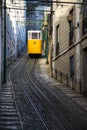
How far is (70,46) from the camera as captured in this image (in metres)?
25.2


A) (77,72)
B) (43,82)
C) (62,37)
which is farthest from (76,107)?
(62,37)

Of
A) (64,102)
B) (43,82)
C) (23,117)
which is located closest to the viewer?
(23,117)

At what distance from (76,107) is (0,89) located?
20.5ft

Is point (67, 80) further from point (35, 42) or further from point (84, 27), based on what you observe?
point (35, 42)

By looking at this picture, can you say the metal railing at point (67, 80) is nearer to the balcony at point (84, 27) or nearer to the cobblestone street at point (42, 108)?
the cobblestone street at point (42, 108)

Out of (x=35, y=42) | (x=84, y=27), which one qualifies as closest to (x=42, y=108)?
(x=84, y=27)

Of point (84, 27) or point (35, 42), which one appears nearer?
point (84, 27)

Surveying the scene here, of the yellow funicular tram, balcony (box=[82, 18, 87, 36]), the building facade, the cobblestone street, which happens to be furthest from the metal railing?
the yellow funicular tram

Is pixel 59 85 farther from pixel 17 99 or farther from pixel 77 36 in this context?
pixel 17 99

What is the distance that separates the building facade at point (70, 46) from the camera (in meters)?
22.2

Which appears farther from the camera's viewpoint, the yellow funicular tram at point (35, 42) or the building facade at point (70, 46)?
the yellow funicular tram at point (35, 42)

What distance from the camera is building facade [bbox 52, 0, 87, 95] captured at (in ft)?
72.9

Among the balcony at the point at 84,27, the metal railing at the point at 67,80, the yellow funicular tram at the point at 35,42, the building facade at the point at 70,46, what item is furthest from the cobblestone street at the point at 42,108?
the yellow funicular tram at the point at 35,42

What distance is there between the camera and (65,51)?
26.9 metres
